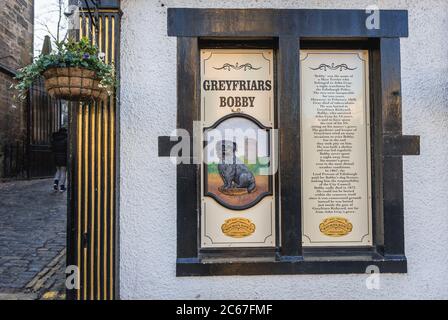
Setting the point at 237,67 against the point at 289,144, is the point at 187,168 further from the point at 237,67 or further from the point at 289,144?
the point at 237,67

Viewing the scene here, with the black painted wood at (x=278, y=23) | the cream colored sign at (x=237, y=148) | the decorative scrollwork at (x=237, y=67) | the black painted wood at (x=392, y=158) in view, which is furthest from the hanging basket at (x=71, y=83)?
the black painted wood at (x=392, y=158)

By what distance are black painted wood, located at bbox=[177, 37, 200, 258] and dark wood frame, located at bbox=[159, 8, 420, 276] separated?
0.4 inches

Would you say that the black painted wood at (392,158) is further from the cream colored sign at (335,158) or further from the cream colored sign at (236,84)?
the cream colored sign at (236,84)

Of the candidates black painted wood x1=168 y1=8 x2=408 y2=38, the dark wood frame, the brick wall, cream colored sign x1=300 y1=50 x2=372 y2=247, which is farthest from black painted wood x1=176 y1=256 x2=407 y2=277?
the brick wall

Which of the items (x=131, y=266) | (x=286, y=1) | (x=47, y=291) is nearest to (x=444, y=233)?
(x=286, y=1)

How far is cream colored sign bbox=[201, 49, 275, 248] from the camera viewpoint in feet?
12.9

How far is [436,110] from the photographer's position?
3.85 meters

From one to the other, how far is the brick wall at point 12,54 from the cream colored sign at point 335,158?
10.9m

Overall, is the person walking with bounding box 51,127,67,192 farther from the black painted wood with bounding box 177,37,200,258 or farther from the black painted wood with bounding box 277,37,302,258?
the black painted wood with bounding box 277,37,302,258

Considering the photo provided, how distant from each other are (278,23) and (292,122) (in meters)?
1.07

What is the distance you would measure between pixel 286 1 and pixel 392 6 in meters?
1.15

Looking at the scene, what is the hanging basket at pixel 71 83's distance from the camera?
120 inches

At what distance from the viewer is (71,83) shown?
3.08 m

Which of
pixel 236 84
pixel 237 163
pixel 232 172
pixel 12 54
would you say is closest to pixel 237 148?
pixel 237 163
